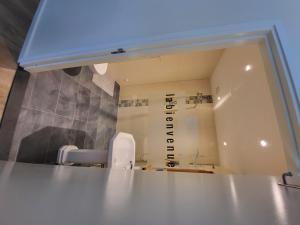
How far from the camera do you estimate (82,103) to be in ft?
5.58

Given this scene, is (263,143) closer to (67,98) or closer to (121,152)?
(121,152)

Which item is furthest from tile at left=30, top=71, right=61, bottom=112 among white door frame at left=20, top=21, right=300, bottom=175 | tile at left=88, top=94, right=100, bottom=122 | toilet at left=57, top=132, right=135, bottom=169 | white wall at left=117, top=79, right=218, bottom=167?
white wall at left=117, top=79, right=218, bottom=167

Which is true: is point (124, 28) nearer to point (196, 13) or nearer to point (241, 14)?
point (196, 13)

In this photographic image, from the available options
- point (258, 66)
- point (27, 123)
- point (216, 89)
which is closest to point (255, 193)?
point (258, 66)

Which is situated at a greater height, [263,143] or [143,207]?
[263,143]

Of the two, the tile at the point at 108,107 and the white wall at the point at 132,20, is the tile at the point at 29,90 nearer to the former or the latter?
the white wall at the point at 132,20

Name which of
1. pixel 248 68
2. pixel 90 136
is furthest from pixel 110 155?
pixel 248 68

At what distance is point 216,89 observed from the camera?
7.23 feet

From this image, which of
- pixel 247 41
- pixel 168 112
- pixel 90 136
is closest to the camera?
pixel 247 41

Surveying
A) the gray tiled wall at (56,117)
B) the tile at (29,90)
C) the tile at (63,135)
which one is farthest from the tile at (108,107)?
the tile at (29,90)

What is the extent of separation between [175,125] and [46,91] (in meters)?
1.88

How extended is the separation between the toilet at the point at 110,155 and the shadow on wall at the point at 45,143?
0.27ft

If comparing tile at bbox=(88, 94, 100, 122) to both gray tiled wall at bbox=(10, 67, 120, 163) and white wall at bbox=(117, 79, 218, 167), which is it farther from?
white wall at bbox=(117, 79, 218, 167)

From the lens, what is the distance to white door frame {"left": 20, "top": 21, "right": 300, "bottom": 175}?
0.51 metres
